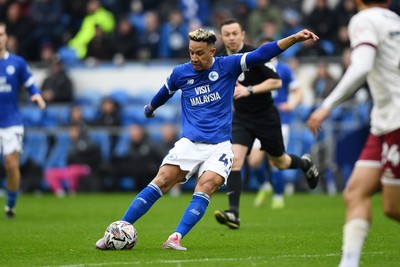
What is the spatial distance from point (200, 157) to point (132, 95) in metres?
14.3

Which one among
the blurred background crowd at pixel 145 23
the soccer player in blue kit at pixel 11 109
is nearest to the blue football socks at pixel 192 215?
the soccer player in blue kit at pixel 11 109

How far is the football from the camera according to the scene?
9.66 m

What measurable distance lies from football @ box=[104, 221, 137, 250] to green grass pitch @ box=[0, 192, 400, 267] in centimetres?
19

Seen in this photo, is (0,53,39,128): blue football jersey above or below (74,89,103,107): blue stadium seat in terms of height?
above

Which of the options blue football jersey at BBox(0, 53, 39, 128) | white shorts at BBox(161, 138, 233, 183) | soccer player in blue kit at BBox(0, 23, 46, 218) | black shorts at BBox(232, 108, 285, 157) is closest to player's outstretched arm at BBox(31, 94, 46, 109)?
soccer player in blue kit at BBox(0, 23, 46, 218)

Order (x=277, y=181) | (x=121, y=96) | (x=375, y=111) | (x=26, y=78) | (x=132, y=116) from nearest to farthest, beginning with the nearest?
1. (x=375, y=111)
2. (x=26, y=78)
3. (x=277, y=181)
4. (x=132, y=116)
5. (x=121, y=96)

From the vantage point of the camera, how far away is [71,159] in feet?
75.3

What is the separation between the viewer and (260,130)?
1322 cm

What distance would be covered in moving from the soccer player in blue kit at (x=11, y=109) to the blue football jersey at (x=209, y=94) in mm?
5149

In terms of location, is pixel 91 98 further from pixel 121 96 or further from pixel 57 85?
pixel 57 85

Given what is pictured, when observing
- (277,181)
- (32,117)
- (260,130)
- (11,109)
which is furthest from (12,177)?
(32,117)

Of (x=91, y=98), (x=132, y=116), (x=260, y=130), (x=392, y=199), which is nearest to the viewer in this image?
(x=392, y=199)

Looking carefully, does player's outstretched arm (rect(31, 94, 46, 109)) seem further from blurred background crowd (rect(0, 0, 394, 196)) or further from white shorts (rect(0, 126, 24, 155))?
blurred background crowd (rect(0, 0, 394, 196))

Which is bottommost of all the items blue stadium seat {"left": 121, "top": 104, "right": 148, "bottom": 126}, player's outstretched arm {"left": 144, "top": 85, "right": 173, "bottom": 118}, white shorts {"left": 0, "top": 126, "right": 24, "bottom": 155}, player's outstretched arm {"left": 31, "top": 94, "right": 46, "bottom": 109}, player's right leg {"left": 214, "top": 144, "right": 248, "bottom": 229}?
blue stadium seat {"left": 121, "top": 104, "right": 148, "bottom": 126}
